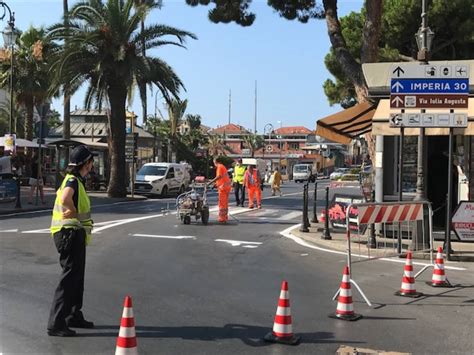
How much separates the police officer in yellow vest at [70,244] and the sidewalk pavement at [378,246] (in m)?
5.26

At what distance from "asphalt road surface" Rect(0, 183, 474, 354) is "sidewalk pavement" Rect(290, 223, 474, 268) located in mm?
510

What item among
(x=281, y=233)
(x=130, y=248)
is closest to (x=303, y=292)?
(x=130, y=248)

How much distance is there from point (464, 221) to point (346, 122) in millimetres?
4498

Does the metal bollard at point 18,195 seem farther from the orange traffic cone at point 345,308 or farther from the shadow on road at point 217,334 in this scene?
the orange traffic cone at point 345,308

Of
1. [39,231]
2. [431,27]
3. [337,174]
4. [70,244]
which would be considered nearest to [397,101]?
[70,244]

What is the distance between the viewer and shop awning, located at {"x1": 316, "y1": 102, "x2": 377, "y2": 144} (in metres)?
14.1

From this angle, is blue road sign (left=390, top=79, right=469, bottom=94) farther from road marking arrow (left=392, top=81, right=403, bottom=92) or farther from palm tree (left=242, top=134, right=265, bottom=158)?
palm tree (left=242, top=134, right=265, bottom=158)

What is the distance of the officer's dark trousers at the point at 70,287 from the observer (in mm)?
5363

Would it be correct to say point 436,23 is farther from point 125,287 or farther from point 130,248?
point 125,287

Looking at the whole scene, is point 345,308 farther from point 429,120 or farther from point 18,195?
point 18,195

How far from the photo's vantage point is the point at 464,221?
428 inches

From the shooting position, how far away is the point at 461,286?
798cm

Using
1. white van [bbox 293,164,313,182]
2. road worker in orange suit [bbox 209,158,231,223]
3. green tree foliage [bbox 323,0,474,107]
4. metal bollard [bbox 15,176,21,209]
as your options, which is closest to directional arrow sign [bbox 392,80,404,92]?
road worker in orange suit [bbox 209,158,231,223]

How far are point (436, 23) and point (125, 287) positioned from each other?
21345mm
